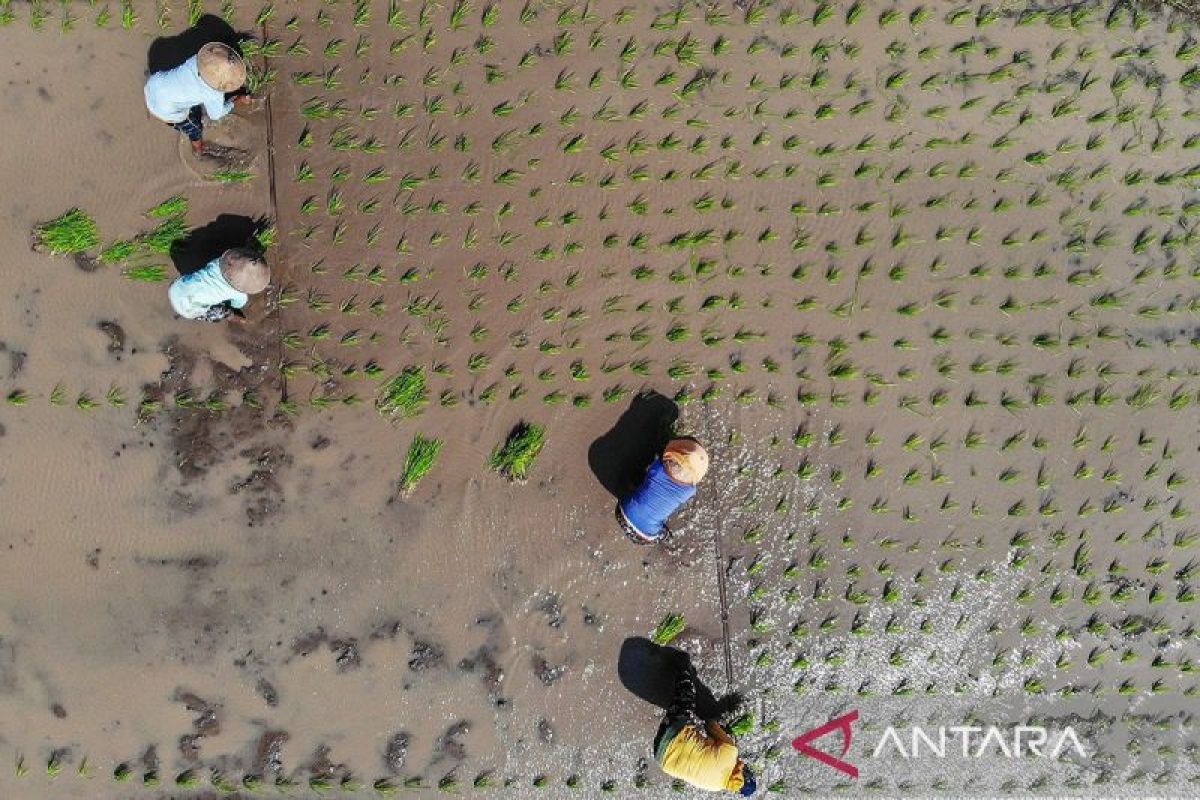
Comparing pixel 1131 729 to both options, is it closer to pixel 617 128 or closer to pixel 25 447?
pixel 617 128

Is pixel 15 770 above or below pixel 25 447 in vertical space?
below

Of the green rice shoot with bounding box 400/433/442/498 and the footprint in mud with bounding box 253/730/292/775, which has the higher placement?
the green rice shoot with bounding box 400/433/442/498

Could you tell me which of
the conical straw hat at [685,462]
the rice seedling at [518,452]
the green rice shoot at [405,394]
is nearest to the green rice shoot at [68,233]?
the green rice shoot at [405,394]

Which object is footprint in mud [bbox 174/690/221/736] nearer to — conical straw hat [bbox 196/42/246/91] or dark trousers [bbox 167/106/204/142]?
dark trousers [bbox 167/106/204/142]

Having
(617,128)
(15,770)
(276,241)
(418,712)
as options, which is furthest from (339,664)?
(617,128)

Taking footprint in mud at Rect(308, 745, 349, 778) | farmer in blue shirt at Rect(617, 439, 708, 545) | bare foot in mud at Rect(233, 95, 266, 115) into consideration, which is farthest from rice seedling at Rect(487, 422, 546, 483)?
bare foot in mud at Rect(233, 95, 266, 115)

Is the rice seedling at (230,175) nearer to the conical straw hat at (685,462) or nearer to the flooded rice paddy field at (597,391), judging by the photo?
the flooded rice paddy field at (597,391)
